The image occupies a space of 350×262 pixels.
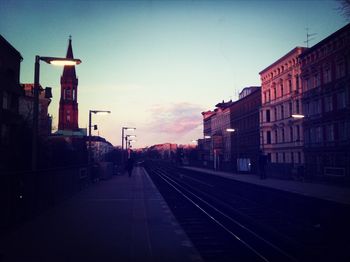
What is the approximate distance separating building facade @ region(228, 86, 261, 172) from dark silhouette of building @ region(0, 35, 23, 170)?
3143cm

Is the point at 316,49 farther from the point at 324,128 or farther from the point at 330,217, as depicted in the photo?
the point at 330,217

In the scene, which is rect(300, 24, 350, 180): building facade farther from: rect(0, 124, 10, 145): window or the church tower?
the church tower

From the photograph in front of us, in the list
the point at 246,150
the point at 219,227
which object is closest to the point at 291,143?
the point at 246,150

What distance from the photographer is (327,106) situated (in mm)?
39250

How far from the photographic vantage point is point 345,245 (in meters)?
11.0

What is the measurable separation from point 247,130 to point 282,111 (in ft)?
50.5

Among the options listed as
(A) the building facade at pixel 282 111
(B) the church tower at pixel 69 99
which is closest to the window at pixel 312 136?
(A) the building facade at pixel 282 111

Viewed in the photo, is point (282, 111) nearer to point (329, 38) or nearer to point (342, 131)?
point (329, 38)

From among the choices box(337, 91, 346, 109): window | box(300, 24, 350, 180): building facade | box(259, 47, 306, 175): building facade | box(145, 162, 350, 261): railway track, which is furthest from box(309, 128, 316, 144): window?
box(145, 162, 350, 261): railway track

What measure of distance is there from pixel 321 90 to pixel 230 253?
34473 mm

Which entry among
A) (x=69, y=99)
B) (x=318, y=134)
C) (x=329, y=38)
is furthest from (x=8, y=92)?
(x=69, y=99)

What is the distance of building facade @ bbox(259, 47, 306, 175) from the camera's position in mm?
46631

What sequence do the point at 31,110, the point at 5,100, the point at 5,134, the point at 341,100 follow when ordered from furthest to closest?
the point at 31,110 → the point at 5,100 → the point at 5,134 → the point at 341,100

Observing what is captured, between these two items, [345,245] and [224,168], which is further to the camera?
[224,168]
